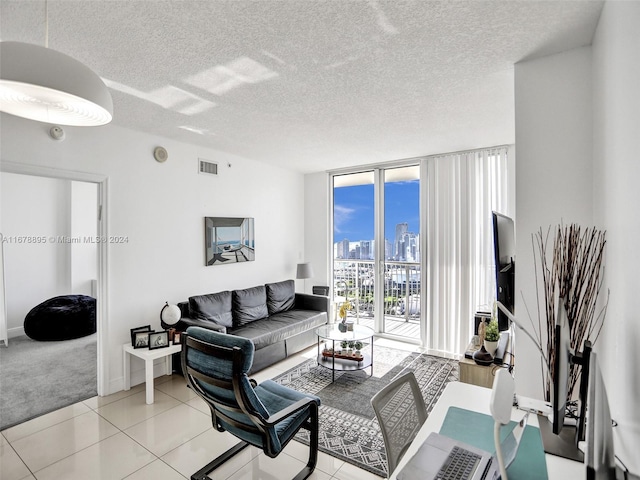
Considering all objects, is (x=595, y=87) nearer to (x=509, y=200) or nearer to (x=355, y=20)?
(x=355, y=20)

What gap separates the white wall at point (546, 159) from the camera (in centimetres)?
190

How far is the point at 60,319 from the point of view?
4699 mm

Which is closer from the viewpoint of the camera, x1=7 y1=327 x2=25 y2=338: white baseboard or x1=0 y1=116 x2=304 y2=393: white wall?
x1=0 y1=116 x2=304 y2=393: white wall

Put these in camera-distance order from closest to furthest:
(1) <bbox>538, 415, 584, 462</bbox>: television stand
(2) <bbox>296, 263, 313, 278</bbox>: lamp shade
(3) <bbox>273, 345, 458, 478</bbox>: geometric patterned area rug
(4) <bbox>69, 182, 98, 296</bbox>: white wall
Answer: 1. (1) <bbox>538, 415, 584, 462</bbox>: television stand
2. (3) <bbox>273, 345, 458, 478</bbox>: geometric patterned area rug
3. (2) <bbox>296, 263, 313, 278</bbox>: lamp shade
4. (4) <bbox>69, 182, 98, 296</bbox>: white wall

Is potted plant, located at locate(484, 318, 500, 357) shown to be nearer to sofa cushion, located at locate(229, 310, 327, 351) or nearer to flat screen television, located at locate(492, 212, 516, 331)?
flat screen television, located at locate(492, 212, 516, 331)

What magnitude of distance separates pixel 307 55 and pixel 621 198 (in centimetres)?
176

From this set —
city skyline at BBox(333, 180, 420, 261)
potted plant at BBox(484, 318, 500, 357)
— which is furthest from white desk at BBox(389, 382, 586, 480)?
city skyline at BBox(333, 180, 420, 261)

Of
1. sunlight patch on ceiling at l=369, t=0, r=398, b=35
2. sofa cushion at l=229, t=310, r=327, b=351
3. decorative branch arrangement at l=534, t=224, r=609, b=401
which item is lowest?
sofa cushion at l=229, t=310, r=327, b=351

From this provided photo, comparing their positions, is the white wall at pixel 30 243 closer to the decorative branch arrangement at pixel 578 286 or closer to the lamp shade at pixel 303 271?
the lamp shade at pixel 303 271

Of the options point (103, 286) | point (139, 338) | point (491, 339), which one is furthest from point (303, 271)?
point (491, 339)

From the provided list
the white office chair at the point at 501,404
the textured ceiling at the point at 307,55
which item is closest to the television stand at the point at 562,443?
the white office chair at the point at 501,404

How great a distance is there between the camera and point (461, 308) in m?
4.20

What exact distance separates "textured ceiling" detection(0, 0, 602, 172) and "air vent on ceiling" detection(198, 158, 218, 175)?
27.6 inches

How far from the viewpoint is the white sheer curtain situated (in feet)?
13.1
